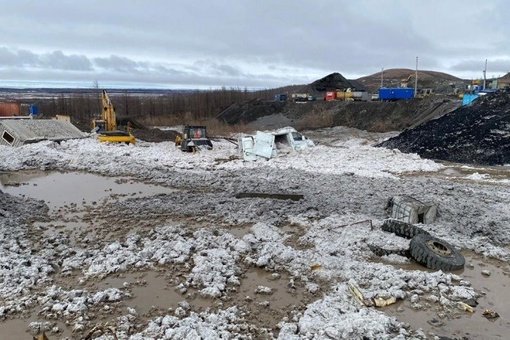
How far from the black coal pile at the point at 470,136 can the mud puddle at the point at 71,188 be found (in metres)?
14.5

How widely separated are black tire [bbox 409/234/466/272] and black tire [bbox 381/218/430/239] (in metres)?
0.53

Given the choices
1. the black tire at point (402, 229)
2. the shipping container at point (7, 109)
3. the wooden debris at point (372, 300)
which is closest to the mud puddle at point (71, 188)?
the black tire at point (402, 229)

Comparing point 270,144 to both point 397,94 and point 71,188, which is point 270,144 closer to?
point 71,188

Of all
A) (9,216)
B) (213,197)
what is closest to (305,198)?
(213,197)

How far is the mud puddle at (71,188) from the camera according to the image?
1325 centimetres

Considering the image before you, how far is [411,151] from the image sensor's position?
22047 millimetres

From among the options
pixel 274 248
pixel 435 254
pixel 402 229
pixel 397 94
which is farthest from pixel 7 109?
pixel 397 94

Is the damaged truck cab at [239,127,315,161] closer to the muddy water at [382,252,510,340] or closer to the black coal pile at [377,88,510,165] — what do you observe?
the black coal pile at [377,88,510,165]

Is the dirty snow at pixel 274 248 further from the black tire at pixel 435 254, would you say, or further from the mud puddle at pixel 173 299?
the black tire at pixel 435 254

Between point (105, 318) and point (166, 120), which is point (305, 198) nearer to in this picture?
point (105, 318)

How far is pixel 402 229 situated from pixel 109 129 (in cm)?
2337

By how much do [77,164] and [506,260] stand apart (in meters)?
17.3

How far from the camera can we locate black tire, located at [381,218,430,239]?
905 cm

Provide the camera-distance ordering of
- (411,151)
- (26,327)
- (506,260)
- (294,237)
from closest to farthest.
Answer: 1. (26,327)
2. (506,260)
3. (294,237)
4. (411,151)
